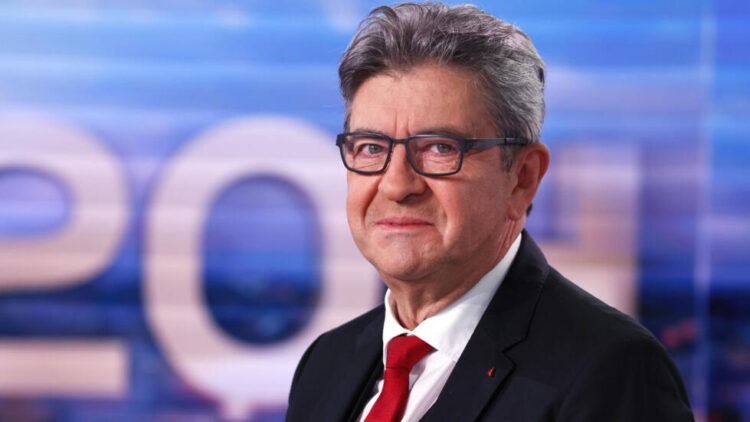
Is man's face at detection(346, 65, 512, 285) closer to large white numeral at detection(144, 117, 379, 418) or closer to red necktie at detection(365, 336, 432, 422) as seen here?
red necktie at detection(365, 336, 432, 422)

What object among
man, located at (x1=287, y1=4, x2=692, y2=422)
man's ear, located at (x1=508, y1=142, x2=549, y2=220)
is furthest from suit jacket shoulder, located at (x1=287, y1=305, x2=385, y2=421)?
man's ear, located at (x1=508, y1=142, x2=549, y2=220)

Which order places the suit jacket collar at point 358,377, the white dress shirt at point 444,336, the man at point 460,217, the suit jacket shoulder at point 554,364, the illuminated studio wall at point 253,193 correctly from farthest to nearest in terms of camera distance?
1. the illuminated studio wall at point 253,193
2. the suit jacket collar at point 358,377
3. the white dress shirt at point 444,336
4. the man at point 460,217
5. the suit jacket shoulder at point 554,364

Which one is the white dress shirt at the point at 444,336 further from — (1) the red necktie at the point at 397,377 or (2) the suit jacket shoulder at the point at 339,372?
(2) the suit jacket shoulder at the point at 339,372

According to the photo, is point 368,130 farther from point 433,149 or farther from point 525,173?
point 525,173

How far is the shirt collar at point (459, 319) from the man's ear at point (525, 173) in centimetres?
11

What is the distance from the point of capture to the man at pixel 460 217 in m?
1.59

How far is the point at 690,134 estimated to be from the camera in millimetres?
3580

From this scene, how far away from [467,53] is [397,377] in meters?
0.62

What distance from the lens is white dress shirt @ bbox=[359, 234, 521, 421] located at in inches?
67.3

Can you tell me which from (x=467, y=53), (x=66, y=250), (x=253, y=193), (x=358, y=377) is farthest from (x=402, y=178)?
(x=66, y=250)

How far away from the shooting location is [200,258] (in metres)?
3.71

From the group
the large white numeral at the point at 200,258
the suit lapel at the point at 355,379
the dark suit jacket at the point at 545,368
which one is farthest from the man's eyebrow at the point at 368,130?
the large white numeral at the point at 200,258

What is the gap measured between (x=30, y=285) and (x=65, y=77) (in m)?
0.86

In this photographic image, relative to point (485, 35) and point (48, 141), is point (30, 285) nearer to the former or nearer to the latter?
point (48, 141)
